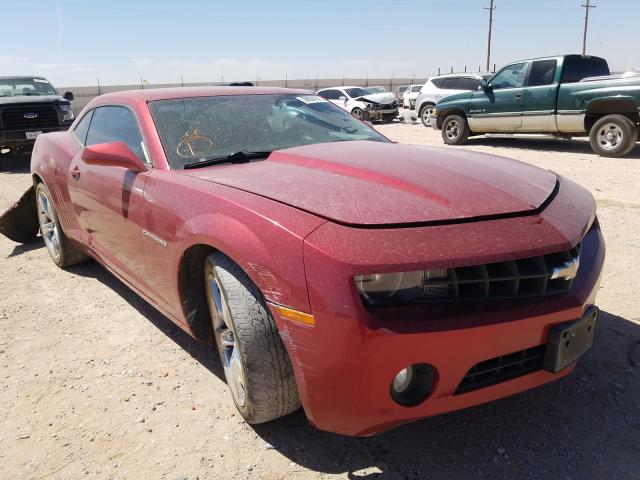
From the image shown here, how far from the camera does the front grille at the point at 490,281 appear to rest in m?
1.77

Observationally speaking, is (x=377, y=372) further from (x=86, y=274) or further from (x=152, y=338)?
(x=86, y=274)

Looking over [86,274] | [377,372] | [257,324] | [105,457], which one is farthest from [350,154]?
[86,274]

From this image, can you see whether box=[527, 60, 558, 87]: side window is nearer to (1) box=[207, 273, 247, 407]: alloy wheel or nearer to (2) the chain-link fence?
(1) box=[207, 273, 247, 407]: alloy wheel

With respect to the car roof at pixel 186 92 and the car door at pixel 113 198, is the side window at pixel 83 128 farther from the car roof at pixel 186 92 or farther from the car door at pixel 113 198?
the car roof at pixel 186 92

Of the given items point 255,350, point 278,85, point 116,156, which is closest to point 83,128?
point 116,156

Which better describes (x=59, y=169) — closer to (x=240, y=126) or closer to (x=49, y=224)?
(x=49, y=224)

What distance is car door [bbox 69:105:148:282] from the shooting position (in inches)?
111

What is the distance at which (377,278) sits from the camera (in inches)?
68.1

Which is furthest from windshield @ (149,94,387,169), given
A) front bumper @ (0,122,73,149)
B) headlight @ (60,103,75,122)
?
headlight @ (60,103,75,122)

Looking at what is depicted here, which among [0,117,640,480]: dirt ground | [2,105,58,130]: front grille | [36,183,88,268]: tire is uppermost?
[2,105,58,130]: front grille

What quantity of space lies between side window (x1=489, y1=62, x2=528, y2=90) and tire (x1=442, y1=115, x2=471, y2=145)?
1.07m

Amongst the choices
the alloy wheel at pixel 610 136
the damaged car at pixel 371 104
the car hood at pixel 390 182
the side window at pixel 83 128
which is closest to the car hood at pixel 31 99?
the side window at pixel 83 128

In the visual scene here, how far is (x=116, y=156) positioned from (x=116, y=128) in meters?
0.73

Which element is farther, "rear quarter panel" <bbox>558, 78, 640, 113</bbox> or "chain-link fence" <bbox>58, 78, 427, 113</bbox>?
"chain-link fence" <bbox>58, 78, 427, 113</bbox>
